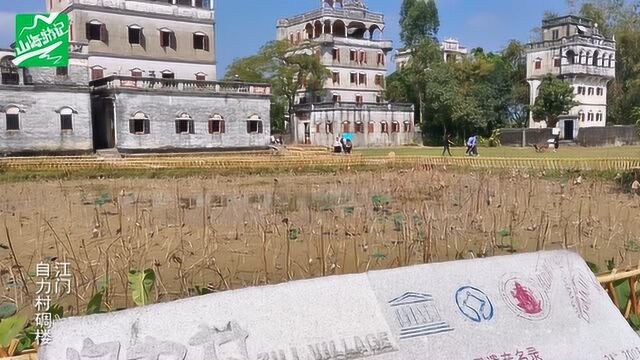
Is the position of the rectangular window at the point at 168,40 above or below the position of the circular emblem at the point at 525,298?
above

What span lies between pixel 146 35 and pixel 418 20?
28.8 metres

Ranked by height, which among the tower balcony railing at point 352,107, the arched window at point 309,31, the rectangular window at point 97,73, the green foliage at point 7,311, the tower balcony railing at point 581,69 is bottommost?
the green foliage at point 7,311

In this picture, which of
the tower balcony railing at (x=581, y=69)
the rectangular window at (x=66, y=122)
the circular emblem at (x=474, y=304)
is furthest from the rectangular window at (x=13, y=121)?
the tower balcony railing at (x=581, y=69)

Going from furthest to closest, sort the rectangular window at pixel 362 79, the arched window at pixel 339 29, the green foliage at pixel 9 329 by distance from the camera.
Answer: the rectangular window at pixel 362 79 → the arched window at pixel 339 29 → the green foliage at pixel 9 329

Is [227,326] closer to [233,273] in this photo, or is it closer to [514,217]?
[233,273]

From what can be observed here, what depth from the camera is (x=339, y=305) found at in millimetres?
3383

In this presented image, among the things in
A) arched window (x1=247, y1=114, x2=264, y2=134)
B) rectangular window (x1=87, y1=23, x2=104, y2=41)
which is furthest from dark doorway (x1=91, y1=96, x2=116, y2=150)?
arched window (x1=247, y1=114, x2=264, y2=134)

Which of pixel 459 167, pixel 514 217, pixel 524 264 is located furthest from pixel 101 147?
pixel 524 264

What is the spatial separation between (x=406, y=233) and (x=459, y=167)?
50.5 feet

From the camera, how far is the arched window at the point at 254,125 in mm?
33750

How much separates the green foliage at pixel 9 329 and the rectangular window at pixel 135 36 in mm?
30721

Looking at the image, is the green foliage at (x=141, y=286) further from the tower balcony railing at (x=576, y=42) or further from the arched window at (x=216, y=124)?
the tower balcony railing at (x=576, y=42)

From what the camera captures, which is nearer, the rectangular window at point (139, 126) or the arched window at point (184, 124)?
the rectangular window at point (139, 126)

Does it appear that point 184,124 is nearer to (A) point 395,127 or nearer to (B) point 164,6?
(B) point 164,6
